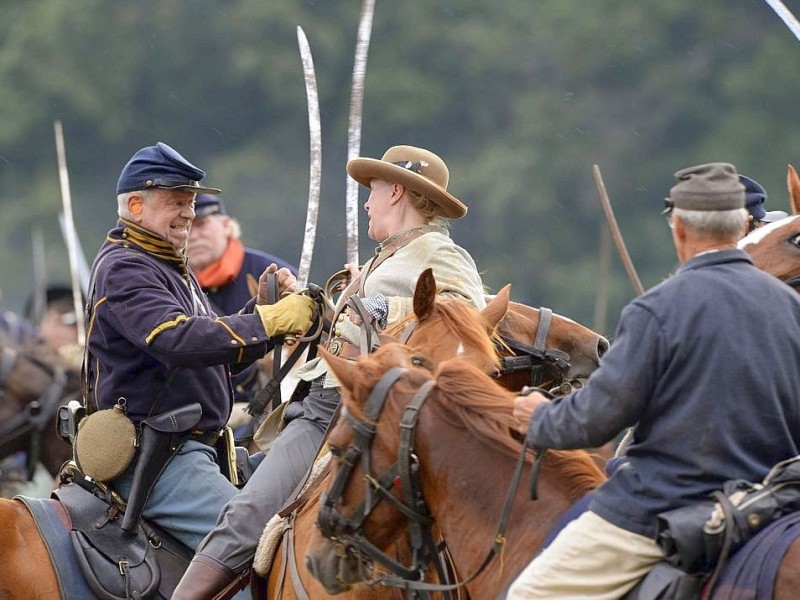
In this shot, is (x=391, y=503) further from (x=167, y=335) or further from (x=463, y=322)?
(x=167, y=335)

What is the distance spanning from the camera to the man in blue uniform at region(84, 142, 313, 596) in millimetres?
6148

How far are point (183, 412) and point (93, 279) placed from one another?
2.31ft

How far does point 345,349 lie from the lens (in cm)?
600

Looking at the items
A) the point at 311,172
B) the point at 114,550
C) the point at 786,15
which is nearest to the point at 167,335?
the point at 114,550

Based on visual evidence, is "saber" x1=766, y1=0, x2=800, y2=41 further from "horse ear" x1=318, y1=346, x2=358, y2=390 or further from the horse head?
"horse ear" x1=318, y1=346, x2=358, y2=390

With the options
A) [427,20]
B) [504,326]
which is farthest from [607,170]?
[504,326]

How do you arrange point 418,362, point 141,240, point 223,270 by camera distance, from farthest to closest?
point 223,270 → point 141,240 → point 418,362

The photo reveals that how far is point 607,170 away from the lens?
26406 mm

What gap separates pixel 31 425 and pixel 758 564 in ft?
32.1

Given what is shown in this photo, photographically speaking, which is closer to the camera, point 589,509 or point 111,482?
point 589,509

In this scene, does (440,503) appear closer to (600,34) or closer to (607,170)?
(607,170)

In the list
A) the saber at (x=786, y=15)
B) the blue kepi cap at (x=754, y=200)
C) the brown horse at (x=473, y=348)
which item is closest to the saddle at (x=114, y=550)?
the brown horse at (x=473, y=348)

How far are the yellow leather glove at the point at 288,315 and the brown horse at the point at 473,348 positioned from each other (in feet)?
2.64

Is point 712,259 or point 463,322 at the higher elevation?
point 712,259
